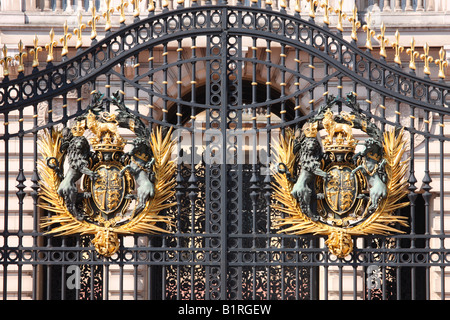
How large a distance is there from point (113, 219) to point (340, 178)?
8.64 ft

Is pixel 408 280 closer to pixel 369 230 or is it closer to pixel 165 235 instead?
pixel 369 230

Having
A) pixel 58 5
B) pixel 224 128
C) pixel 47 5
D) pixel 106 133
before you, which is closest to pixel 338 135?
pixel 224 128

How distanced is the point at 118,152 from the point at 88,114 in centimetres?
56

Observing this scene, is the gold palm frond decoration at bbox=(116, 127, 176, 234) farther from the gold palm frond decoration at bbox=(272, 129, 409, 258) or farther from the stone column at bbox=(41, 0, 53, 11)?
the stone column at bbox=(41, 0, 53, 11)

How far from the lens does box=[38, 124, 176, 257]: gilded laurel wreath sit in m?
10.6

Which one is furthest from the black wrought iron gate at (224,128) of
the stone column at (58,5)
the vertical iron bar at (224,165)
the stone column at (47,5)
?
the stone column at (47,5)

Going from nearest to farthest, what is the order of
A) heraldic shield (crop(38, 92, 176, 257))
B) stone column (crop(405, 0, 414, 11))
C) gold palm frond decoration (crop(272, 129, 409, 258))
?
gold palm frond decoration (crop(272, 129, 409, 258)) → heraldic shield (crop(38, 92, 176, 257)) → stone column (crop(405, 0, 414, 11))

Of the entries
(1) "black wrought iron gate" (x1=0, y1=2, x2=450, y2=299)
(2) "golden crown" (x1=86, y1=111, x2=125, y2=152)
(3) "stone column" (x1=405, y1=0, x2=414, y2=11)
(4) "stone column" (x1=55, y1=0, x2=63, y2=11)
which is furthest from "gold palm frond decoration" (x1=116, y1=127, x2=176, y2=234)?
(3) "stone column" (x1=405, y1=0, x2=414, y2=11)

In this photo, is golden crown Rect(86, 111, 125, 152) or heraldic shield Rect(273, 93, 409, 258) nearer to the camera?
heraldic shield Rect(273, 93, 409, 258)

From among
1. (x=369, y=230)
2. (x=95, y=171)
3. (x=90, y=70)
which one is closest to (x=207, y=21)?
(x=90, y=70)

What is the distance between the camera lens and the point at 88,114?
10.7m

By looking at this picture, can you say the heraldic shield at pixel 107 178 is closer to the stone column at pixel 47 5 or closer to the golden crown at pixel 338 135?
the golden crown at pixel 338 135

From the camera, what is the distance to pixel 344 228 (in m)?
10.6

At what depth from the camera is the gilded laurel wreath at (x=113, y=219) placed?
10.6 m
